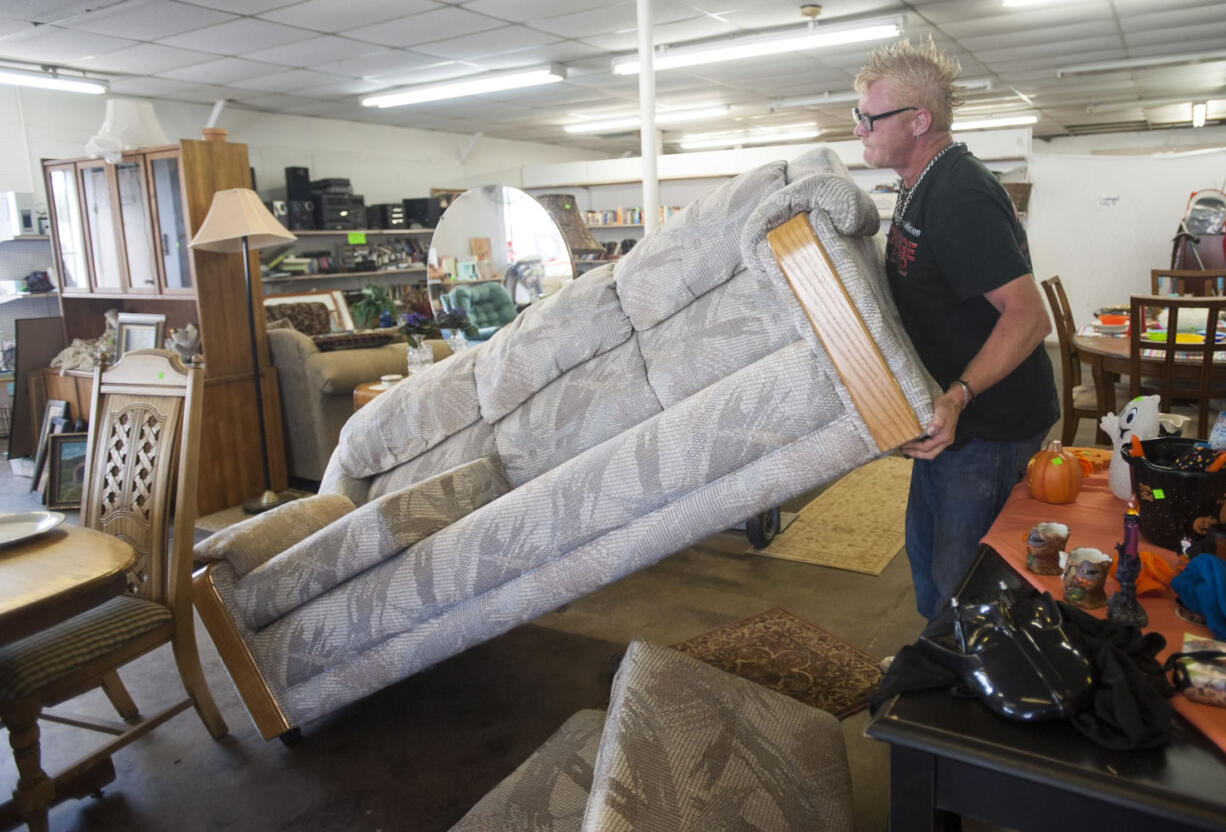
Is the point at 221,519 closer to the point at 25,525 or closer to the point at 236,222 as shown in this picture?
the point at 236,222

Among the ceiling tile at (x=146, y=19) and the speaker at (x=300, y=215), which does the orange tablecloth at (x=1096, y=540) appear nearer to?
the ceiling tile at (x=146, y=19)

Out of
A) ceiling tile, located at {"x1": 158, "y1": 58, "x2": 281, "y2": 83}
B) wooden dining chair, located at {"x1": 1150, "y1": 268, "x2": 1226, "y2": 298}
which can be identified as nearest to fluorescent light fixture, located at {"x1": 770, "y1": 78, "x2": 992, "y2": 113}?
wooden dining chair, located at {"x1": 1150, "y1": 268, "x2": 1226, "y2": 298}

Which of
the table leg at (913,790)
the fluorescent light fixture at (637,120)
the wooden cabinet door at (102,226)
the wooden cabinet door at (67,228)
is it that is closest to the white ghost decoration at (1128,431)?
the table leg at (913,790)

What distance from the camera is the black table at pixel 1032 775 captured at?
0.83 metres

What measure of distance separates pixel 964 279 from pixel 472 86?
6621 mm

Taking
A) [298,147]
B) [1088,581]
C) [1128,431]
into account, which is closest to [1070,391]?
[1128,431]

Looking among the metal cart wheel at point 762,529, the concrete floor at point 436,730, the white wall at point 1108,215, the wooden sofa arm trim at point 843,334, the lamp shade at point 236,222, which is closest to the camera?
the wooden sofa arm trim at point 843,334

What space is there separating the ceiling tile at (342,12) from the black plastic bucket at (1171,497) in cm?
481

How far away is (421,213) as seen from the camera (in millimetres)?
8867

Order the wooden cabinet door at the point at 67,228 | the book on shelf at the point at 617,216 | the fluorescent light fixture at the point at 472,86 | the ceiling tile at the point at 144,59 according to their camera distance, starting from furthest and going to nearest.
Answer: the book on shelf at the point at 617,216 → the fluorescent light fixture at the point at 472,86 → the ceiling tile at the point at 144,59 → the wooden cabinet door at the point at 67,228

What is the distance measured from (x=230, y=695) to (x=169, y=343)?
2644mm

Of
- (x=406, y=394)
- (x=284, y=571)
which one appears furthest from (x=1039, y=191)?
(x=284, y=571)

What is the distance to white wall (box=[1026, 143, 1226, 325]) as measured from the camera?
736 cm

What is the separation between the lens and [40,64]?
6.01 m
